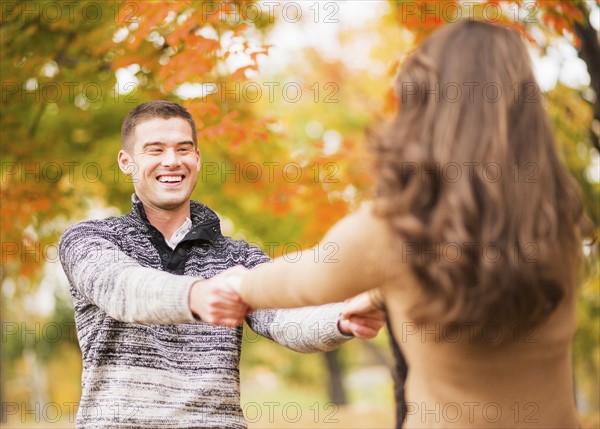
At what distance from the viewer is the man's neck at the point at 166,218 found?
11.3ft

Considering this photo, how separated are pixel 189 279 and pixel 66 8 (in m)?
4.30

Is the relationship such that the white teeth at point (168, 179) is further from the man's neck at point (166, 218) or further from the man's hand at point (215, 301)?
the man's hand at point (215, 301)

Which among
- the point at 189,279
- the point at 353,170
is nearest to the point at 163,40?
the point at 353,170

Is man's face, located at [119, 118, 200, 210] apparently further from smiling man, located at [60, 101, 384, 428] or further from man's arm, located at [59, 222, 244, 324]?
man's arm, located at [59, 222, 244, 324]

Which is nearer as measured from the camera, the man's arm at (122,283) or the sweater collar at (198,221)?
the man's arm at (122,283)

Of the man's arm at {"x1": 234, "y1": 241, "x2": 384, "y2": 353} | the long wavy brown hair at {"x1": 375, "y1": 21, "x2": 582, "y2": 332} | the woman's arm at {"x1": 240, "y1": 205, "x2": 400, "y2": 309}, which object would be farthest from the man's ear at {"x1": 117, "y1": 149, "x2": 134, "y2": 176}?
the long wavy brown hair at {"x1": 375, "y1": 21, "x2": 582, "y2": 332}

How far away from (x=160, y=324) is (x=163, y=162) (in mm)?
916

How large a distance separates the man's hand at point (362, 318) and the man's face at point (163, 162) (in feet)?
3.25

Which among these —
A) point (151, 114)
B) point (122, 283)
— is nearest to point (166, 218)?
point (151, 114)

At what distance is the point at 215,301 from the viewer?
2.44 m

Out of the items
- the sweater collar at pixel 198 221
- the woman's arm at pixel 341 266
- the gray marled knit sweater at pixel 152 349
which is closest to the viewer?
the woman's arm at pixel 341 266

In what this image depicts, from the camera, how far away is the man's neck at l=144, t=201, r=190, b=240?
3.44 m

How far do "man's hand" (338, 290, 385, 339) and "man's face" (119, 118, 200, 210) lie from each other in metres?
0.99

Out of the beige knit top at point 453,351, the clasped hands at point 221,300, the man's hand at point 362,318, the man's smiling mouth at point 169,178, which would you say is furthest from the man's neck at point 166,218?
the beige knit top at point 453,351
